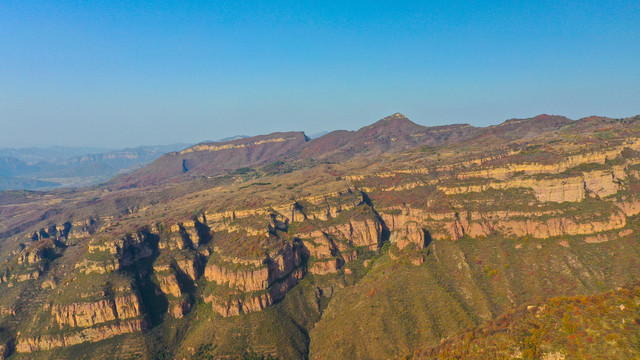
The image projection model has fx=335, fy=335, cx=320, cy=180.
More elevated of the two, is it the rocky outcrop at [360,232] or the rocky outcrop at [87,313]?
the rocky outcrop at [360,232]

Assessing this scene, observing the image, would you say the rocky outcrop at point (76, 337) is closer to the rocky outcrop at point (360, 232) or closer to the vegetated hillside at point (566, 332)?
the rocky outcrop at point (360, 232)

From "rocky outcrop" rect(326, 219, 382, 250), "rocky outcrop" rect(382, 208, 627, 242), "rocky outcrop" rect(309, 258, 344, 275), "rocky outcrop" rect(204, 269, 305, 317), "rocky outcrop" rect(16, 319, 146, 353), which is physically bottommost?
"rocky outcrop" rect(16, 319, 146, 353)

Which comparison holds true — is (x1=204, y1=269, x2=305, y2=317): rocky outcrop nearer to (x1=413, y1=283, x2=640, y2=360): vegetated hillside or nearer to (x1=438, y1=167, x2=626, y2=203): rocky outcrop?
(x1=413, y1=283, x2=640, y2=360): vegetated hillside

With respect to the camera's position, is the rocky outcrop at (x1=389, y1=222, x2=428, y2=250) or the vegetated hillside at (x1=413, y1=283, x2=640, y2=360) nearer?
the vegetated hillside at (x1=413, y1=283, x2=640, y2=360)

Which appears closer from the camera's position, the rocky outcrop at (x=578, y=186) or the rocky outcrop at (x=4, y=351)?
the rocky outcrop at (x=4, y=351)

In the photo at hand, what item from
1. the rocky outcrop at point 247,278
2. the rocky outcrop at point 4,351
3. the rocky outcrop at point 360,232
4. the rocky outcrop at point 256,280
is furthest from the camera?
the rocky outcrop at point 360,232

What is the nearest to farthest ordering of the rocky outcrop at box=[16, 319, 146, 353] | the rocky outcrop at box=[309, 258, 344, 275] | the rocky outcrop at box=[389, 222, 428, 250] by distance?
the rocky outcrop at box=[16, 319, 146, 353] → the rocky outcrop at box=[389, 222, 428, 250] → the rocky outcrop at box=[309, 258, 344, 275]

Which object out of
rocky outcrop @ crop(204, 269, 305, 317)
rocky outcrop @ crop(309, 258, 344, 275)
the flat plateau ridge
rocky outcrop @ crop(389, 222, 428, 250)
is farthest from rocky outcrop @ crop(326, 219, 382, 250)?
rocky outcrop @ crop(204, 269, 305, 317)

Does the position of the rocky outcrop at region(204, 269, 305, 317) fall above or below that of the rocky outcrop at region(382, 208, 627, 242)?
below

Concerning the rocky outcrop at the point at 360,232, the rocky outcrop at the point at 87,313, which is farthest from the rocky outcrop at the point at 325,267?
the rocky outcrop at the point at 87,313

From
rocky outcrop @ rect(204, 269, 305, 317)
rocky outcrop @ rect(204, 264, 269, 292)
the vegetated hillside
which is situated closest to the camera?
the vegetated hillside
